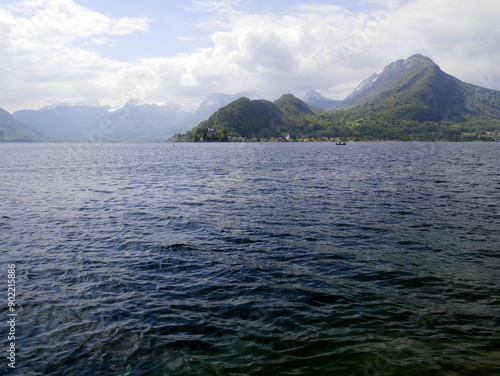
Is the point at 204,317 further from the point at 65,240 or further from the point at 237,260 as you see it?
the point at 65,240

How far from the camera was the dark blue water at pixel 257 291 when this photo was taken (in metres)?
10.7

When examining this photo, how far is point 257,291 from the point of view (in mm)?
15492

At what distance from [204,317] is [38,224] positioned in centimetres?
2237

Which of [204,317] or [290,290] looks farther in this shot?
[290,290]

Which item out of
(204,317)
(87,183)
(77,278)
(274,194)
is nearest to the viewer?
(204,317)

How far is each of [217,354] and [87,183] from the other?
52.6 metres

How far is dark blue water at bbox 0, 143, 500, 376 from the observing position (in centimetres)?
1071

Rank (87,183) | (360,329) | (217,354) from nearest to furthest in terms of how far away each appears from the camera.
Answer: (217,354), (360,329), (87,183)

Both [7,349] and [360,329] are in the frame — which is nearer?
[7,349]

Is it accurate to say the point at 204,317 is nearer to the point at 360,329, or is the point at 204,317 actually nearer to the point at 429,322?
the point at 360,329

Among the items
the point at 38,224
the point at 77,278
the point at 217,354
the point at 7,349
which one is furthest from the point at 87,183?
the point at 217,354

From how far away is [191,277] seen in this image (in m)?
17.1

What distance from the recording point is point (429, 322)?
497 inches

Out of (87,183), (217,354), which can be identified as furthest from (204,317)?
(87,183)
